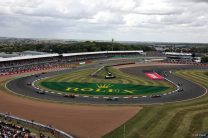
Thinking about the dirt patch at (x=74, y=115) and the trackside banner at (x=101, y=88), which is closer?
the dirt patch at (x=74, y=115)

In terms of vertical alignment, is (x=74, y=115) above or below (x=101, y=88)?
below

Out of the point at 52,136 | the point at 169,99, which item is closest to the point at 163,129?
the point at 52,136

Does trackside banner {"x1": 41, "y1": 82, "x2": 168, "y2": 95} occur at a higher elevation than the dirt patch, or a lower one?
higher

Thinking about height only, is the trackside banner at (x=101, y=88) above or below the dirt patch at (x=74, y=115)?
above

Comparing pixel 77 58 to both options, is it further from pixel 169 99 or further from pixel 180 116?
pixel 180 116

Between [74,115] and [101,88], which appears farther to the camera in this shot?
[101,88]
